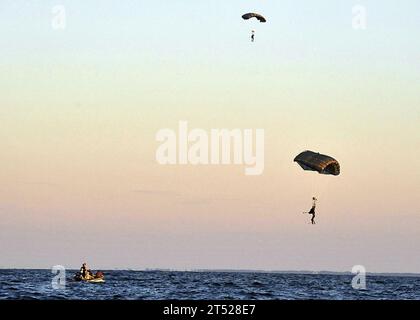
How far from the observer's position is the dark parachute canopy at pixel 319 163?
60.1 meters

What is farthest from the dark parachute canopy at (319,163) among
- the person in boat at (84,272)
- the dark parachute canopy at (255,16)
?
the person in boat at (84,272)

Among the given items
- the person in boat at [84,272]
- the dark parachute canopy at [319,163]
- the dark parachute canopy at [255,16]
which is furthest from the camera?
the person in boat at [84,272]

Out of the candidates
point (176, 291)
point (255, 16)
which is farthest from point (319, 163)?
point (176, 291)

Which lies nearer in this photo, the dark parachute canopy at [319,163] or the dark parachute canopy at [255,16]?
the dark parachute canopy at [319,163]

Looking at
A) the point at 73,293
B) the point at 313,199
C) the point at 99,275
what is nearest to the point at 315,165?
the point at 313,199

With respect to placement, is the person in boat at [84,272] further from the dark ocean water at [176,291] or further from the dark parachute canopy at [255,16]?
the dark parachute canopy at [255,16]

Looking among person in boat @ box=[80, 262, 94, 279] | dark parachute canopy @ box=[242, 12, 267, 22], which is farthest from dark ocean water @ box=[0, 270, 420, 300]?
dark parachute canopy @ box=[242, 12, 267, 22]

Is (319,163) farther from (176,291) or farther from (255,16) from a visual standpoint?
(176,291)

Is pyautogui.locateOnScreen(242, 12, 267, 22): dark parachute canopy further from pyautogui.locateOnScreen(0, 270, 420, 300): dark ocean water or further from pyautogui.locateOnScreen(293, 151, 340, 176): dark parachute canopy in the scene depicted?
pyautogui.locateOnScreen(0, 270, 420, 300): dark ocean water

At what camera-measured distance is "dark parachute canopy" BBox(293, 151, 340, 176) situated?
60062 millimetres

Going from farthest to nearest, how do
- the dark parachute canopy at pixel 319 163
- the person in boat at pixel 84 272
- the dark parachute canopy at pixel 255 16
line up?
the person in boat at pixel 84 272, the dark parachute canopy at pixel 255 16, the dark parachute canopy at pixel 319 163

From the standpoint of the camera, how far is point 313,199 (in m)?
58.1

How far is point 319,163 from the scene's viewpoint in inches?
2381

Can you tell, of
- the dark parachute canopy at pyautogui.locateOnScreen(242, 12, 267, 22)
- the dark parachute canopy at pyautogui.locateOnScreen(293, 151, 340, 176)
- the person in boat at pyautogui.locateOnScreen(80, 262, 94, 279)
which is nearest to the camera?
the dark parachute canopy at pyautogui.locateOnScreen(293, 151, 340, 176)
